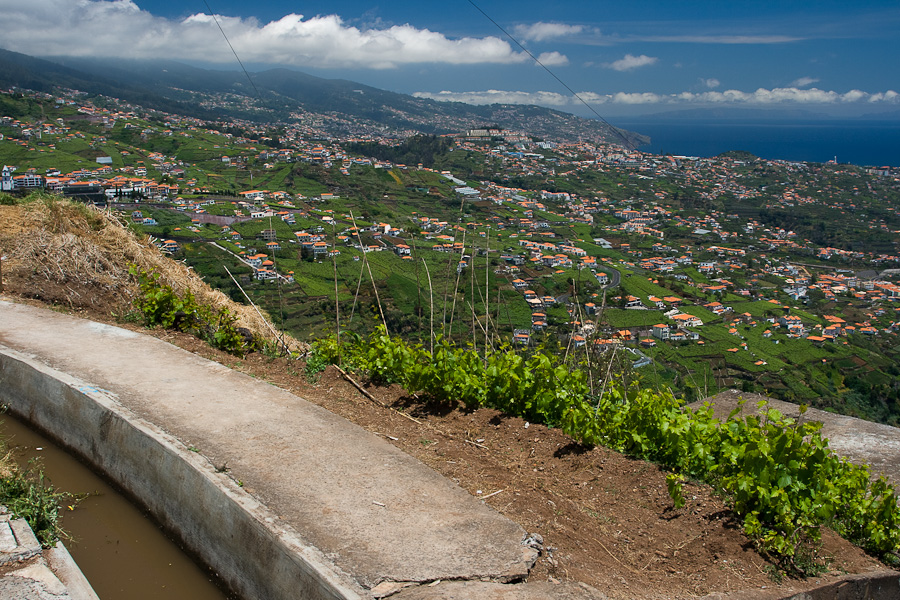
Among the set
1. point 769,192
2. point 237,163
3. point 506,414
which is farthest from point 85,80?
point 506,414

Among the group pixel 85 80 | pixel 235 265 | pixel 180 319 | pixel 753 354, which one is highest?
pixel 85 80

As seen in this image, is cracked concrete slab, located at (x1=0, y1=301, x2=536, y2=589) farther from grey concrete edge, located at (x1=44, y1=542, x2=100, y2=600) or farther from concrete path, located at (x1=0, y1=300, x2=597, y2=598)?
grey concrete edge, located at (x1=44, y1=542, x2=100, y2=600)

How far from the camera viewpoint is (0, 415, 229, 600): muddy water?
10.5ft

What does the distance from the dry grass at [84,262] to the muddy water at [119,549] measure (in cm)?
240

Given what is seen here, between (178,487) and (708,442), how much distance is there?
117 inches

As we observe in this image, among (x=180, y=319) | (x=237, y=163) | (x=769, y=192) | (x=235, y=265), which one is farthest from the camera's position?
(x=769, y=192)

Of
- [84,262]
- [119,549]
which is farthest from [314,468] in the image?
[84,262]

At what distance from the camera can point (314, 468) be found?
11.3ft

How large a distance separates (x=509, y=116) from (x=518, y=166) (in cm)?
4390

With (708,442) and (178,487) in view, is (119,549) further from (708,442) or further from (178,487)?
(708,442)

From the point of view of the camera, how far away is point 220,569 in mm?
3189

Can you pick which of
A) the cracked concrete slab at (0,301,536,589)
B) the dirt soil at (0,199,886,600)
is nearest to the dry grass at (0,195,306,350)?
the cracked concrete slab at (0,301,536,589)

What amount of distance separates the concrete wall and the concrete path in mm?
84

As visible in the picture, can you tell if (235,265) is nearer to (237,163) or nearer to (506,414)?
(506,414)
